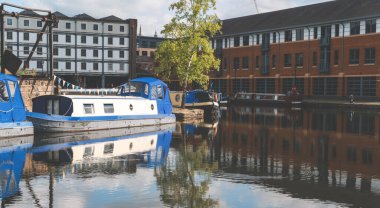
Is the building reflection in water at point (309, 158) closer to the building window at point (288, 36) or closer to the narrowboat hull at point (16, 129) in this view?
the narrowboat hull at point (16, 129)

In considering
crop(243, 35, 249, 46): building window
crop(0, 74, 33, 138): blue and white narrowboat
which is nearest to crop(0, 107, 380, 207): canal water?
crop(0, 74, 33, 138): blue and white narrowboat

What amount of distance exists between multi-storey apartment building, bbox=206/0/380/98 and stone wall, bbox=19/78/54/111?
40.6 metres

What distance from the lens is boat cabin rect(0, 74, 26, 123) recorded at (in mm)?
22078

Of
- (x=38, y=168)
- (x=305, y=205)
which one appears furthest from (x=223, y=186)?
(x=38, y=168)

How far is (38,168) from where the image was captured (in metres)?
15.6

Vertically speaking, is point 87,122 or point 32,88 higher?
point 32,88

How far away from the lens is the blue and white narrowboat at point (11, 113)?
72.1 feet

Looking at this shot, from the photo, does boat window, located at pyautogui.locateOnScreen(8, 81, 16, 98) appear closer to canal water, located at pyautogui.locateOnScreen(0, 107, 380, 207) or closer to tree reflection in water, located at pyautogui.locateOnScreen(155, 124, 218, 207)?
canal water, located at pyautogui.locateOnScreen(0, 107, 380, 207)

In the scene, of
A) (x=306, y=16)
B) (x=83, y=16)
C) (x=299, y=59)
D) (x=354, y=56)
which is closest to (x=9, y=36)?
(x=83, y=16)

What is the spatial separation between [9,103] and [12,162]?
6.75 metres

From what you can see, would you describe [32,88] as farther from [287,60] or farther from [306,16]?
[306,16]

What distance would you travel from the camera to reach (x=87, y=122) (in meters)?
26.5

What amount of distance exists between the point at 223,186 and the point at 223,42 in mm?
69858

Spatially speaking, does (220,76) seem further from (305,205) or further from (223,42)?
(305,205)
